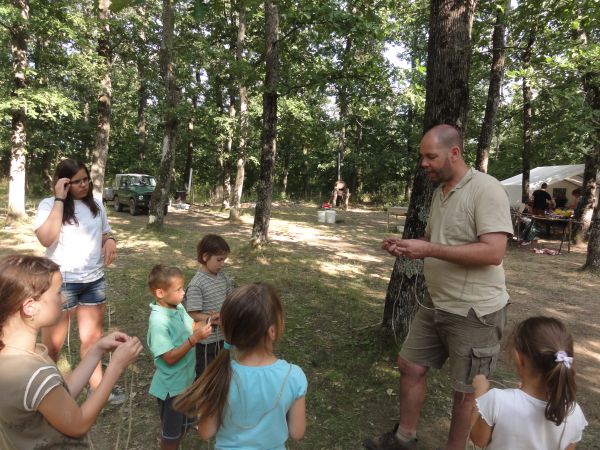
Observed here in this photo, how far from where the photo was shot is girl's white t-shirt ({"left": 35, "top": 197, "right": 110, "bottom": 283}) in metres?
2.91

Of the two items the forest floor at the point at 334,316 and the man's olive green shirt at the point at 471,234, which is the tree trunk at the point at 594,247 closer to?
the forest floor at the point at 334,316

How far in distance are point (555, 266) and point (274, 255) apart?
20.5 feet

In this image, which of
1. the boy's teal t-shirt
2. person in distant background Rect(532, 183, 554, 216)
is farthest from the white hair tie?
person in distant background Rect(532, 183, 554, 216)

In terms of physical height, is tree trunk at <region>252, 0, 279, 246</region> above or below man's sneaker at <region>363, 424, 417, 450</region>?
above

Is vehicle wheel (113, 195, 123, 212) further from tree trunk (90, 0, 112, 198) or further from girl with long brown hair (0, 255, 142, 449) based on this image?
girl with long brown hair (0, 255, 142, 449)

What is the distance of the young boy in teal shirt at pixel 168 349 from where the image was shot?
2268mm

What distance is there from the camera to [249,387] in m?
1.59

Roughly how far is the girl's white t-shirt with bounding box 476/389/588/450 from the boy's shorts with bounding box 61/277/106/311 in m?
2.71

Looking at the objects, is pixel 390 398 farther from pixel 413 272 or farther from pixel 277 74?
pixel 277 74

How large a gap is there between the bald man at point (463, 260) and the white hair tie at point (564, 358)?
754 millimetres

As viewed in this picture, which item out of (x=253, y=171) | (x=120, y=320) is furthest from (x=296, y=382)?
(x=253, y=171)

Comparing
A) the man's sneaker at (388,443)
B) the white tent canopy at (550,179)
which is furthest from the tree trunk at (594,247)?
the man's sneaker at (388,443)

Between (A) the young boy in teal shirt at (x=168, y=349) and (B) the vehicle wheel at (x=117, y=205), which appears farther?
(B) the vehicle wheel at (x=117, y=205)

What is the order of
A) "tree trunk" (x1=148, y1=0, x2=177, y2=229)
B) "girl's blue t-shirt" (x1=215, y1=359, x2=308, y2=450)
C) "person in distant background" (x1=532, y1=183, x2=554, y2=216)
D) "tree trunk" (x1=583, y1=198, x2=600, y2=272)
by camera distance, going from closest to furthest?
"girl's blue t-shirt" (x1=215, y1=359, x2=308, y2=450) → "tree trunk" (x1=583, y1=198, x2=600, y2=272) → "tree trunk" (x1=148, y1=0, x2=177, y2=229) → "person in distant background" (x1=532, y1=183, x2=554, y2=216)
